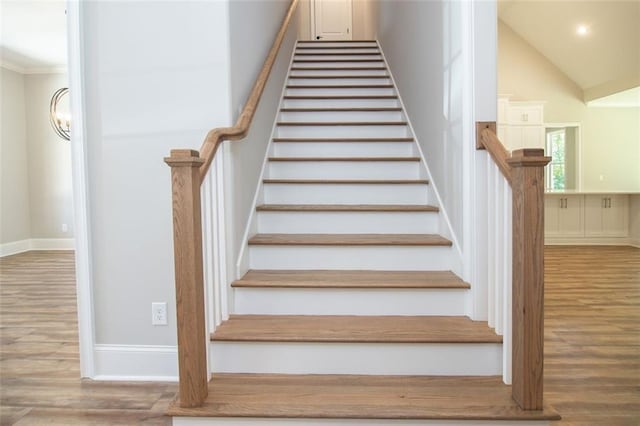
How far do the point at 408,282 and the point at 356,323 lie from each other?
350 millimetres

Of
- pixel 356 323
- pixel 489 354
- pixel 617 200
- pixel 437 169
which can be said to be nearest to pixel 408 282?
pixel 356 323

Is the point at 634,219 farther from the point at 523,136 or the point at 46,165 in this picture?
the point at 46,165

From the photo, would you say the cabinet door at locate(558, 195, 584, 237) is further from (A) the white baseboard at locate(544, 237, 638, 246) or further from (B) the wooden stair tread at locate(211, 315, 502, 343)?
(B) the wooden stair tread at locate(211, 315, 502, 343)

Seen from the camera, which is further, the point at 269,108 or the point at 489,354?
the point at 269,108

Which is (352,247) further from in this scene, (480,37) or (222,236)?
(480,37)

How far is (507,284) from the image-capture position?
1.78 meters

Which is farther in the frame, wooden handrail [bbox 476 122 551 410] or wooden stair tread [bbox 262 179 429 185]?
wooden stair tread [bbox 262 179 429 185]

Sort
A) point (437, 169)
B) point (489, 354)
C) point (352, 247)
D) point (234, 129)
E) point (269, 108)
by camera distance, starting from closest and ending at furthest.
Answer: point (489, 354)
point (234, 129)
point (352, 247)
point (437, 169)
point (269, 108)

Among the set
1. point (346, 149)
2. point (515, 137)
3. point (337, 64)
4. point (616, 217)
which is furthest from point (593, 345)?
point (515, 137)

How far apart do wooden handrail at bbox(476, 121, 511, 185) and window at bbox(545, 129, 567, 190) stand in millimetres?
7665

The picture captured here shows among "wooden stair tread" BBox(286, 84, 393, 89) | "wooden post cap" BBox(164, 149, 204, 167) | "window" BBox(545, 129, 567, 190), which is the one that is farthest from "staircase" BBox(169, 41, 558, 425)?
"window" BBox(545, 129, 567, 190)

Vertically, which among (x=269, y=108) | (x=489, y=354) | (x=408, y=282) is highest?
(x=269, y=108)

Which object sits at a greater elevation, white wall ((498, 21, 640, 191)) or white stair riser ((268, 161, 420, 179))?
white wall ((498, 21, 640, 191))

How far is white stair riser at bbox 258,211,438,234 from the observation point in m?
2.75
